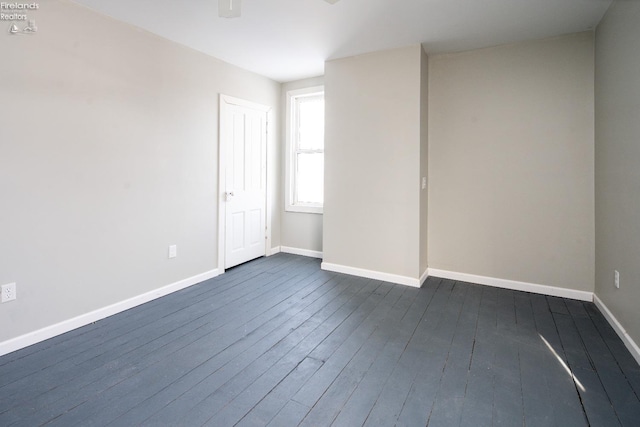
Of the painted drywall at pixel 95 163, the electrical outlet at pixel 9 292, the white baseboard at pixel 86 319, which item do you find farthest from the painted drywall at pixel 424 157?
the electrical outlet at pixel 9 292

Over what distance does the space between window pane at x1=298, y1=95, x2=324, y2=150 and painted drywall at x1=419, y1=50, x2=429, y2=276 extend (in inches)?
59.2

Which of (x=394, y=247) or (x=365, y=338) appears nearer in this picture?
(x=365, y=338)

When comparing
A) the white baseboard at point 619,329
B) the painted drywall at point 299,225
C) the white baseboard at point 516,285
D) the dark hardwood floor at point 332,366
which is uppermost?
the painted drywall at point 299,225

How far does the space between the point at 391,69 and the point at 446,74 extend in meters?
0.67

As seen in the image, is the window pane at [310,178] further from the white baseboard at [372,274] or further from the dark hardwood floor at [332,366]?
the dark hardwood floor at [332,366]

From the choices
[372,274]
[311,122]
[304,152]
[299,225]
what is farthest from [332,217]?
[311,122]

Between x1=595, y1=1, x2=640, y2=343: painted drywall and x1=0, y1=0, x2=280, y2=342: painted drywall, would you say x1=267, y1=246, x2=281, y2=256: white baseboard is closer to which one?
x1=0, y1=0, x2=280, y2=342: painted drywall

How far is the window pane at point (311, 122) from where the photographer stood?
4578mm

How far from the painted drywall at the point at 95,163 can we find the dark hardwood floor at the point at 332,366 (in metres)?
0.40

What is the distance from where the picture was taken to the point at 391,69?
136 inches

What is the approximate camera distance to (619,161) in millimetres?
2385

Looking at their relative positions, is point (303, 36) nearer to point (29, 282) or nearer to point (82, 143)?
point (82, 143)

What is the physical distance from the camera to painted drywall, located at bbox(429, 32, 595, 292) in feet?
10.0

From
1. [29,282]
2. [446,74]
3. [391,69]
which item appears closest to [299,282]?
[29,282]
